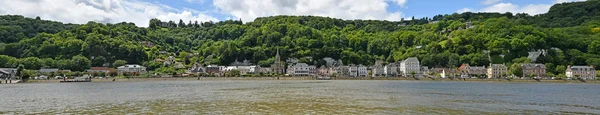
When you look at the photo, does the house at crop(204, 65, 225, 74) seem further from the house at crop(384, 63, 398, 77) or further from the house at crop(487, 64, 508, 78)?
the house at crop(487, 64, 508, 78)

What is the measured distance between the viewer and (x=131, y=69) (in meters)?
107

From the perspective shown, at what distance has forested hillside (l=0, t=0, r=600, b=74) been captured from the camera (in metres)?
102

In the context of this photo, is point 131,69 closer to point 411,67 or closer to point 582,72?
point 411,67

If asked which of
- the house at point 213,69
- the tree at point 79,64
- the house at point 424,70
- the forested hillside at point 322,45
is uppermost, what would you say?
the forested hillside at point 322,45

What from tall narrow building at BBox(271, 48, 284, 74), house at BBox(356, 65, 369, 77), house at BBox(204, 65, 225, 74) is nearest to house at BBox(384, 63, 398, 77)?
house at BBox(356, 65, 369, 77)

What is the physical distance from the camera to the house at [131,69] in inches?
4146

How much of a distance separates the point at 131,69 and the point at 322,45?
5150 cm

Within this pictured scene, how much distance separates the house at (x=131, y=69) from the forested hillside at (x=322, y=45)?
5973mm

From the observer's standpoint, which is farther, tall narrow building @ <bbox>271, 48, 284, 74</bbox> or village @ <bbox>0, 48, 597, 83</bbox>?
tall narrow building @ <bbox>271, 48, 284, 74</bbox>

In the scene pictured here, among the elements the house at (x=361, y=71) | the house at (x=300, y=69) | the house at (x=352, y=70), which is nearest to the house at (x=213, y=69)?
the house at (x=300, y=69)

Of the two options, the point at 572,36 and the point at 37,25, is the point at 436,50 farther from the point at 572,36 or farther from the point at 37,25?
the point at 37,25

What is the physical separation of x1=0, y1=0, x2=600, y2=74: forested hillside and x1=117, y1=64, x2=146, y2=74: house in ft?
19.6

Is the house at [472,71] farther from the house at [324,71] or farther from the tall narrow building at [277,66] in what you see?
the tall narrow building at [277,66]

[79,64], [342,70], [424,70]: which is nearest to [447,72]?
[424,70]
